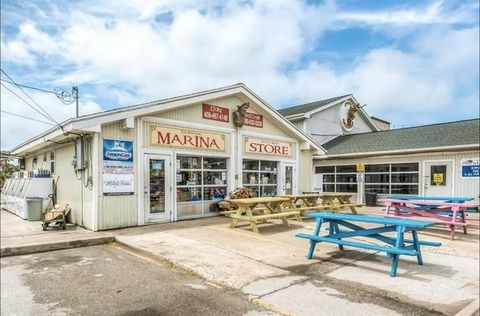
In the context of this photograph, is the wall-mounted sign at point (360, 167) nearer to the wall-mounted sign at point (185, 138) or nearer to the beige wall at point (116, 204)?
the wall-mounted sign at point (185, 138)

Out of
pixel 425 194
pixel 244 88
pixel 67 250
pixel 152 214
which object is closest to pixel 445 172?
pixel 425 194

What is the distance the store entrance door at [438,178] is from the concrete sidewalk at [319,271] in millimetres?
7188

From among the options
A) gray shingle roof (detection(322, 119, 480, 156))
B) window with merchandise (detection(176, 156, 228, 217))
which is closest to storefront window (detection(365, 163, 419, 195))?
gray shingle roof (detection(322, 119, 480, 156))

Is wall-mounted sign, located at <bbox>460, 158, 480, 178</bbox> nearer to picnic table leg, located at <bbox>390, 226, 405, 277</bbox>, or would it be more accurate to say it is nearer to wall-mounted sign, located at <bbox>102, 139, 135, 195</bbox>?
picnic table leg, located at <bbox>390, 226, 405, 277</bbox>

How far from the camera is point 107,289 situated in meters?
4.95

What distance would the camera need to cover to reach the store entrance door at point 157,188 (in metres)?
10.4

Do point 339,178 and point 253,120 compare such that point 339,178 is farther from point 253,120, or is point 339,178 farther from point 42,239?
point 42,239

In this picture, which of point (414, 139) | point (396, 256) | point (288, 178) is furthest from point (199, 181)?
point (414, 139)

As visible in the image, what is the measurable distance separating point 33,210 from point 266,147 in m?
8.69

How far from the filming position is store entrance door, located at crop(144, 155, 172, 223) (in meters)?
10.4

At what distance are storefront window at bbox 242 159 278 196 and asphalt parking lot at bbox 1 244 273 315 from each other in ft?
24.3

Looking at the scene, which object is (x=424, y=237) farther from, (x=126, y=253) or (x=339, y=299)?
(x=126, y=253)

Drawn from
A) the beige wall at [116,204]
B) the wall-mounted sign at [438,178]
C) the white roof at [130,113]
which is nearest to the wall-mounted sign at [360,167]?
the wall-mounted sign at [438,178]

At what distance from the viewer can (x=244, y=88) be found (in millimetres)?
13047
